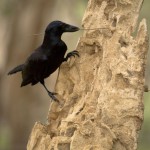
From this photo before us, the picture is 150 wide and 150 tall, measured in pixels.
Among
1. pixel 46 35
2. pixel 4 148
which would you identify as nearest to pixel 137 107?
pixel 46 35

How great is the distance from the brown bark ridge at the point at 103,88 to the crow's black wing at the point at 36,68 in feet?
0.45

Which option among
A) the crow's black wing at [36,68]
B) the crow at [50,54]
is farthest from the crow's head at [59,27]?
the crow's black wing at [36,68]

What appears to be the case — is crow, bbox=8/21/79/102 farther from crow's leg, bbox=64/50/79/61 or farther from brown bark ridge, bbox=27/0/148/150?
brown bark ridge, bbox=27/0/148/150

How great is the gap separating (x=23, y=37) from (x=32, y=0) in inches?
23.7

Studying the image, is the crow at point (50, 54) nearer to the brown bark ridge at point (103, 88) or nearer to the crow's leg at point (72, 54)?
the crow's leg at point (72, 54)

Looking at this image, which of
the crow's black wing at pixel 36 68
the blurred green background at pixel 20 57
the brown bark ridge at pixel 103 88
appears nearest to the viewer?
the brown bark ridge at pixel 103 88

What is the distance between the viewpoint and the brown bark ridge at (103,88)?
337 centimetres

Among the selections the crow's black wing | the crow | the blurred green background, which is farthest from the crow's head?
the blurred green background

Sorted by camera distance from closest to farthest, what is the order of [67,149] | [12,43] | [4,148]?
[67,149] < [12,43] < [4,148]

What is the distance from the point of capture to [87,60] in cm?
362

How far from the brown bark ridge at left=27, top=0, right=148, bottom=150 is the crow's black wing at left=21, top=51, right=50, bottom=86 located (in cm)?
14

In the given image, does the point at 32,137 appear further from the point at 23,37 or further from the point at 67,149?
the point at 23,37

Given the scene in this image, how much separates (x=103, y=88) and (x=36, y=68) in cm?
41

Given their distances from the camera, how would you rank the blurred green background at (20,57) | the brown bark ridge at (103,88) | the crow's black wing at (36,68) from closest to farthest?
the brown bark ridge at (103,88), the crow's black wing at (36,68), the blurred green background at (20,57)
